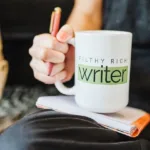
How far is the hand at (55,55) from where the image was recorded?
27.8 inches

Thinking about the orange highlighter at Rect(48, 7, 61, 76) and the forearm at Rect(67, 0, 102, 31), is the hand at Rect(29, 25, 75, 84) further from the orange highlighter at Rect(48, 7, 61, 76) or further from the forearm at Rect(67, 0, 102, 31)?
the forearm at Rect(67, 0, 102, 31)

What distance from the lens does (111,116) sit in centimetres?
68

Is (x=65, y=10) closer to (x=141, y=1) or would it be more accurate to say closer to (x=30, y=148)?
(x=141, y=1)

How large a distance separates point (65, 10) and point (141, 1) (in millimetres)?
350

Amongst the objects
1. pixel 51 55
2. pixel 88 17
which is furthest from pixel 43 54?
pixel 88 17

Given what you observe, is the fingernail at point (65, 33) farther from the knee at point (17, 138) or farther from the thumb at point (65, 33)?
the knee at point (17, 138)

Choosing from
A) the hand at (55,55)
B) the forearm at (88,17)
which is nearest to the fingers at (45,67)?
the hand at (55,55)

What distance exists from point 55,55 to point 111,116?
0.51ft

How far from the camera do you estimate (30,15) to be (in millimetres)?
1162

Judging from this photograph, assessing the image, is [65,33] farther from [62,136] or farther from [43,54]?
[62,136]

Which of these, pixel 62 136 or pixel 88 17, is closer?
pixel 62 136

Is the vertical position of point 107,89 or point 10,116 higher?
point 107,89

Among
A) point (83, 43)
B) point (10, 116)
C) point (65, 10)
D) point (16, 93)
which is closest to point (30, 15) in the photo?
point (65, 10)

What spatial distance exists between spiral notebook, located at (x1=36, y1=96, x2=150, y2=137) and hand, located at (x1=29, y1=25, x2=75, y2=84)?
0.16ft
